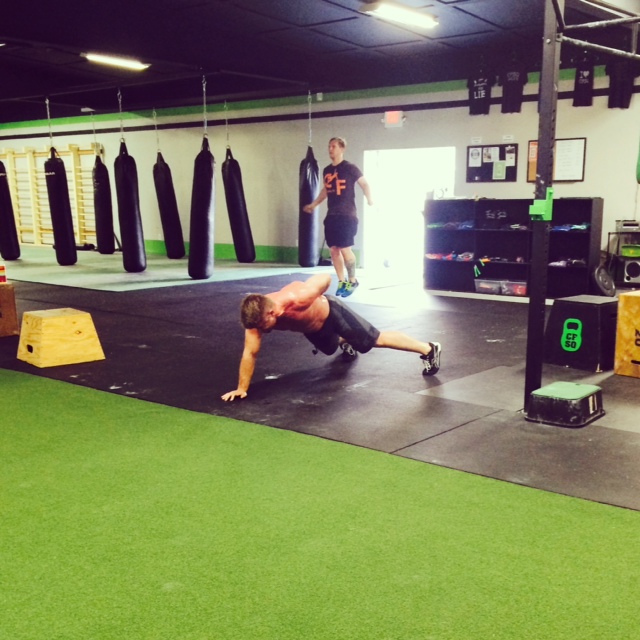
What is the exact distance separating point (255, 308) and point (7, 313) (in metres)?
3.23

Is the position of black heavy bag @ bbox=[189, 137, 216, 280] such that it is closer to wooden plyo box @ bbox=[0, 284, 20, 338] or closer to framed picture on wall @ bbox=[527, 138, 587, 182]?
wooden plyo box @ bbox=[0, 284, 20, 338]

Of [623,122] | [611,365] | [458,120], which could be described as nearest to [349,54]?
[458,120]

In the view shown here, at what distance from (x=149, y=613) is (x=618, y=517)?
1.60 meters

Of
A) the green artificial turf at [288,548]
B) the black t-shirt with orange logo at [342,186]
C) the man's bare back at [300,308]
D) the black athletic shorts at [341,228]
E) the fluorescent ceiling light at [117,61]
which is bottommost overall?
the green artificial turf at [288,548]

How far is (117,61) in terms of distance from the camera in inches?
354

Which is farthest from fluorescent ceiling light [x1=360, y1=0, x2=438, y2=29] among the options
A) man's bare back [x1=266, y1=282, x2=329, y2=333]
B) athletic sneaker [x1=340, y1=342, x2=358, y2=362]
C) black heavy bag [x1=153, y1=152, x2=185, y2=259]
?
black heavy bag [x1=153, y1=152, x2=185, y2=259]

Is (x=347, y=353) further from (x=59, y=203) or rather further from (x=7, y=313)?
(x=59, y=203)

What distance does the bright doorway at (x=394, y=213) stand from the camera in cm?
1088

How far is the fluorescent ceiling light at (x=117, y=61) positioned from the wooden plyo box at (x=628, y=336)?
6.26m

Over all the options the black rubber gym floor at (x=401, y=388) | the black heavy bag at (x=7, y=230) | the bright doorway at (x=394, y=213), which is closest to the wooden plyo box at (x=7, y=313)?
the black rubber gym floor at (x=401, y=388)

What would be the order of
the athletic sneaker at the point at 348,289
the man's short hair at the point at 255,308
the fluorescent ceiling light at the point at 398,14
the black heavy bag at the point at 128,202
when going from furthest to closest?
the black heavy bag at the point at 128,202
the athletic sneaker at the point at 348,289
the fluorescent ceiling light at the point at 398,14
the man's short hair at the point at 255,308

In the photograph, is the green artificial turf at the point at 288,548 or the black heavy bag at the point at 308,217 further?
the black heavy bag at the point at 308,217

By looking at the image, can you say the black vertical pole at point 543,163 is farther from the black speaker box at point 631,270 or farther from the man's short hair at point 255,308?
the black speaker box at point 631,270

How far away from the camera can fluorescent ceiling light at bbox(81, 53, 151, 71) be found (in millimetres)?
8130
